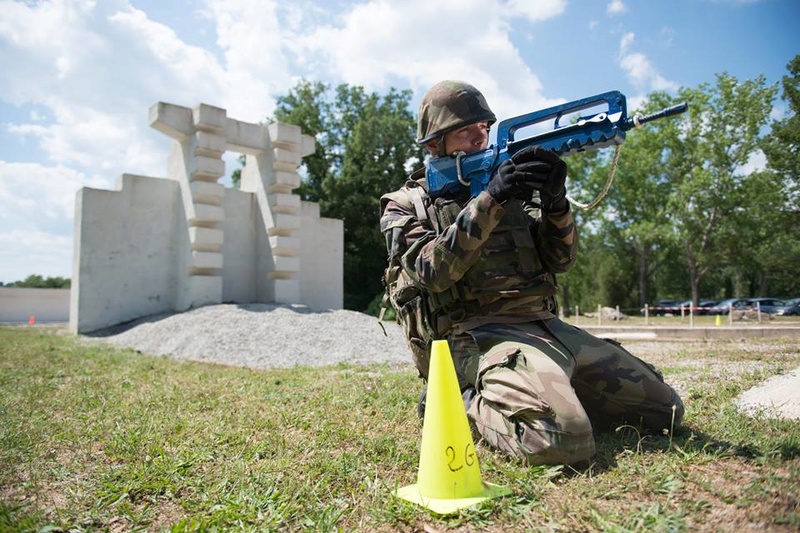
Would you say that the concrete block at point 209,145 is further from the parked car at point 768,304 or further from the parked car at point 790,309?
the parked car at point 790,309

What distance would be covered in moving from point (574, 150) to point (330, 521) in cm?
238

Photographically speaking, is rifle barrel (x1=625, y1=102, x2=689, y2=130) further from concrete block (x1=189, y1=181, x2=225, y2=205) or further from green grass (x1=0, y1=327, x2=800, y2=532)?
concrete block (x1=189, y1=181, x2=225, y2=205)

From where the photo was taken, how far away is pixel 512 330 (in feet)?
10.0

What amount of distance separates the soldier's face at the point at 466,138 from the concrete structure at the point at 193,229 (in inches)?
444

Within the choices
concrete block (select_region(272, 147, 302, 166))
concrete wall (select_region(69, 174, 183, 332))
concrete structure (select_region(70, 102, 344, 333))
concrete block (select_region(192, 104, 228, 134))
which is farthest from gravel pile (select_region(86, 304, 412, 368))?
concrete block (select_region(192, 104, 228, 134))

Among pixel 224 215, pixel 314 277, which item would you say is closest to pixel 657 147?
pixel 314 277

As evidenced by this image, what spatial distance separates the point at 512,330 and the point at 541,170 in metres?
0.94

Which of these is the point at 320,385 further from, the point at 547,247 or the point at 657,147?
the point at 657,147

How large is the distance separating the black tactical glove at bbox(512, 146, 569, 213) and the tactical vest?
0.44 meters

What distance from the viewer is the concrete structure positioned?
13.2 meters

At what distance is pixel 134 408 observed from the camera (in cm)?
414

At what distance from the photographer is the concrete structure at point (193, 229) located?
13.2m

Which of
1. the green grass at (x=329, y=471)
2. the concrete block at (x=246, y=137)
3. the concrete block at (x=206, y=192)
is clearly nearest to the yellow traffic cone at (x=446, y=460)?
the green grass at (x=329, y=471)

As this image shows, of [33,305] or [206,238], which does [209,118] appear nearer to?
[206,238]
